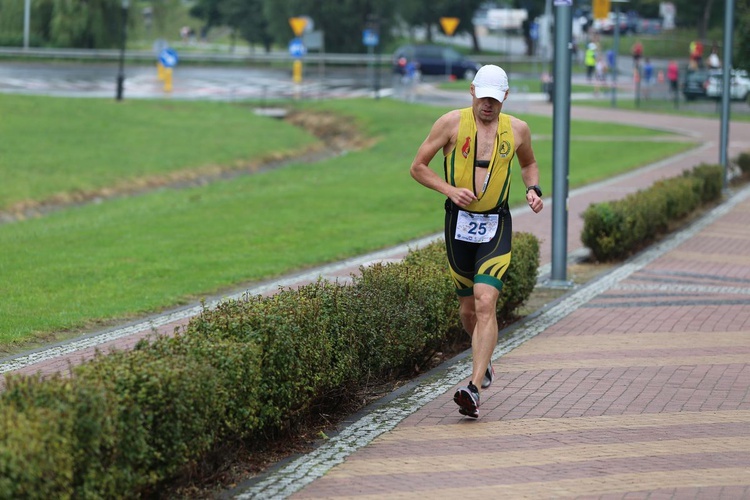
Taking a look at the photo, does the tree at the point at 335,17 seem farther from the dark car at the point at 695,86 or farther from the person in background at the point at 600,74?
the dark car at the point at 695,86

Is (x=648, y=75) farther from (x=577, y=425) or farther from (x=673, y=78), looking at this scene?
(x=577, y=425)

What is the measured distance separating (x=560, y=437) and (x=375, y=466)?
1.21 metres

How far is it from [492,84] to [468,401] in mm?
1876

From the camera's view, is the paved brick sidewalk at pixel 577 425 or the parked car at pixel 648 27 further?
the parked car at pixel 648 27

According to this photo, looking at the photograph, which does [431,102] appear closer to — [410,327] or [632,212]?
[632,212]

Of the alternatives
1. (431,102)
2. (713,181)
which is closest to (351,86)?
(431,102)

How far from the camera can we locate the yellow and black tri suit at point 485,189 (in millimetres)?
7859

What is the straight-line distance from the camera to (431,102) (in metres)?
47.2

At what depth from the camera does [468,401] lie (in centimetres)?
756

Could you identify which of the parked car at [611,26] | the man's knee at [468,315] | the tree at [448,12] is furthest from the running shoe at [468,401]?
the parked car at [611,26]

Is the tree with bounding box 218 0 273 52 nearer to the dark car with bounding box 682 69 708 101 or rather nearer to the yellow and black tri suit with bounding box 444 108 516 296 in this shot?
the dark car with bounding box 682 69 708 101

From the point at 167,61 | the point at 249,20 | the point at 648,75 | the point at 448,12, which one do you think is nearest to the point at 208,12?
the point at 249,20

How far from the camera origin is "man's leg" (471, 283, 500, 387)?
7.84m

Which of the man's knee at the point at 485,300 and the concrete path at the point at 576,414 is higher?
the man's knee at the point at 485,300
